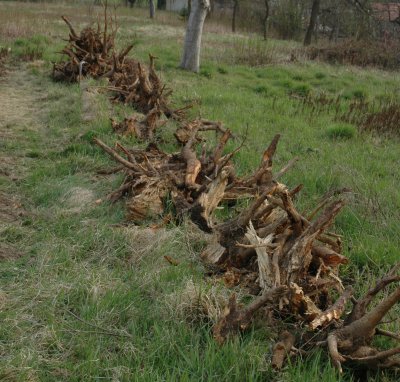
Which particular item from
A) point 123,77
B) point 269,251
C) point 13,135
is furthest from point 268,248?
point 123,77

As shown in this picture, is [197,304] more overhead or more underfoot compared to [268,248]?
more underfoot

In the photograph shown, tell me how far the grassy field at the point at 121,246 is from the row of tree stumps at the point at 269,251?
0.15 metres

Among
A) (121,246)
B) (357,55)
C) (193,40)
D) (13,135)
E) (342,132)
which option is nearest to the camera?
(121,246)

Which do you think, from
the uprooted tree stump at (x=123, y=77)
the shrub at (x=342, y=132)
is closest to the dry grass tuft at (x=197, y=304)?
the uprooted tree stump at (x=123, y=77)

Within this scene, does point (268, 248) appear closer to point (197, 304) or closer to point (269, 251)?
point (269, 251)

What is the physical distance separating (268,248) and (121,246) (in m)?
1.30

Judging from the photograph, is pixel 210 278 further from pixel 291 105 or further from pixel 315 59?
pixel 315 59

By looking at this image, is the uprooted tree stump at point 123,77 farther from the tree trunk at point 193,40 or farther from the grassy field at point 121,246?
the tree trunk at point 193,40

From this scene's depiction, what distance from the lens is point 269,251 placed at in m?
3.79

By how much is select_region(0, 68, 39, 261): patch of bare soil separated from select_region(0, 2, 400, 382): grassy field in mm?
21

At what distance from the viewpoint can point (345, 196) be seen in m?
5.68

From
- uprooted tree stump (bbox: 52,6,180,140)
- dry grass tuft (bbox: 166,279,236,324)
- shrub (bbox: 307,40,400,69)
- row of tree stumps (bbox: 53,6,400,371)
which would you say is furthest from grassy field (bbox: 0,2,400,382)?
shrub (bbox: 307,40,400,69)

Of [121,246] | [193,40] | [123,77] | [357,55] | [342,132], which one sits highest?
[193,40]

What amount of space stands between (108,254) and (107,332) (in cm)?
111
